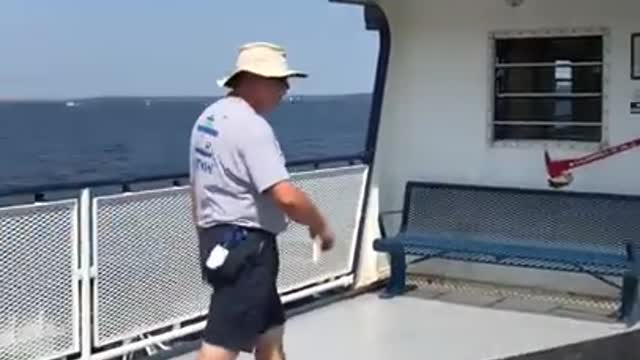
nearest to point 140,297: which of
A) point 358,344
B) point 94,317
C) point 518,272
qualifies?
point 94,317

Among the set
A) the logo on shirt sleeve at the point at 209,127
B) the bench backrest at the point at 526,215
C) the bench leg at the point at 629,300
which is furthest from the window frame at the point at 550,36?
the logo on shirt sleeve at the point at 209,127

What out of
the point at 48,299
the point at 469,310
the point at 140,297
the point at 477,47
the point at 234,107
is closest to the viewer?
the point at 234,107

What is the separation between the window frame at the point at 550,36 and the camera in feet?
26.8

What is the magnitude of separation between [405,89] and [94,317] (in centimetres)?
366

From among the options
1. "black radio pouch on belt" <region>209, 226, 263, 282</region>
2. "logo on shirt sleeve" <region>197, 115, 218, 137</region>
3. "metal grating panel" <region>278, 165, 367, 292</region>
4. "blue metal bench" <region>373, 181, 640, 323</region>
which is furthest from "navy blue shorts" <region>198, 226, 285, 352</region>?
"blue metal bench" <region>373, 181, 640, 323</region>

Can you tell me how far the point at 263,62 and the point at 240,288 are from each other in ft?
3.08

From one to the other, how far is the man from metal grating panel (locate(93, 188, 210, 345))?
129cm

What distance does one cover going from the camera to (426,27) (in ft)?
28.9

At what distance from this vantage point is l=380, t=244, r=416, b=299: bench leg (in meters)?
8.36

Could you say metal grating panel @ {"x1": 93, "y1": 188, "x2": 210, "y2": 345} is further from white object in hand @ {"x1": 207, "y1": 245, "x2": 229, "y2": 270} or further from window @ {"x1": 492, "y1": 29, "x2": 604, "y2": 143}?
window @ {"x1": 492, "y1": 29, "x2": 604, "y2": 143}

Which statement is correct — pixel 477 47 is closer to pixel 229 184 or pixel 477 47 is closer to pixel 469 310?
pixel 469 310

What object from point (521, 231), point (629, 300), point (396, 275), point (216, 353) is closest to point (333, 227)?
point (396, 275)

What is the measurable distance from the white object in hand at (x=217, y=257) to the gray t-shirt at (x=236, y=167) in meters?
0.12

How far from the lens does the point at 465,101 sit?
8.68 m
